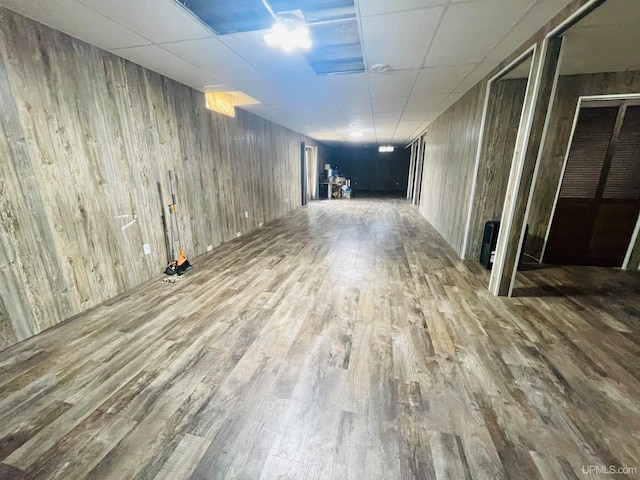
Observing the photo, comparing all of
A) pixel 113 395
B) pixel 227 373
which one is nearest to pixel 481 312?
pixel 227 373

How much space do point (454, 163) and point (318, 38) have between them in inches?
132

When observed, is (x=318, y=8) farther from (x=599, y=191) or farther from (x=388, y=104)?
(x=599, y=191)

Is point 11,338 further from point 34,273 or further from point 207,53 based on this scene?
point 207,53

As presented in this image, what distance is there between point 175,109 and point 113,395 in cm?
334

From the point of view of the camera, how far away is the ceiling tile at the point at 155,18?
1.82 m

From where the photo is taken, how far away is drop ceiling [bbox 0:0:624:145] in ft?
6.19

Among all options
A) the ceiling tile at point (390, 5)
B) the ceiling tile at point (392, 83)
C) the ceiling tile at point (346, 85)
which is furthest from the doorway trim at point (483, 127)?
the ceiling tile at point (346, 85)

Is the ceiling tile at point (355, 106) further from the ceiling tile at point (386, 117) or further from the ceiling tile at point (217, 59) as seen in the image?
the ceiling tile at point (217, 59)

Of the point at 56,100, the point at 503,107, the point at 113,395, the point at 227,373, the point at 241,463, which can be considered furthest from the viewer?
the point at 503,107

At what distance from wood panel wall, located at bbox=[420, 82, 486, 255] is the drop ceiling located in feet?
1.34

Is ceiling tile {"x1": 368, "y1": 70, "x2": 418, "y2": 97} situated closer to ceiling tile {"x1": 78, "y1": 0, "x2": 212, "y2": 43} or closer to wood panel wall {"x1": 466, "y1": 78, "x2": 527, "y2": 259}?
wood panel wall {"x1": 466, "y1": 78, "x2": 527, "y2": 259}

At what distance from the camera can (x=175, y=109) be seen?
346cm

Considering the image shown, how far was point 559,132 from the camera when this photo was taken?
3.45 meters

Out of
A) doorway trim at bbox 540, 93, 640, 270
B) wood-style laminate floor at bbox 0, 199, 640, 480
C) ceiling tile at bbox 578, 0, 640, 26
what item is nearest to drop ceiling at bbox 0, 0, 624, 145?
ceiling tile at bbox 578, 0, 640, 26
